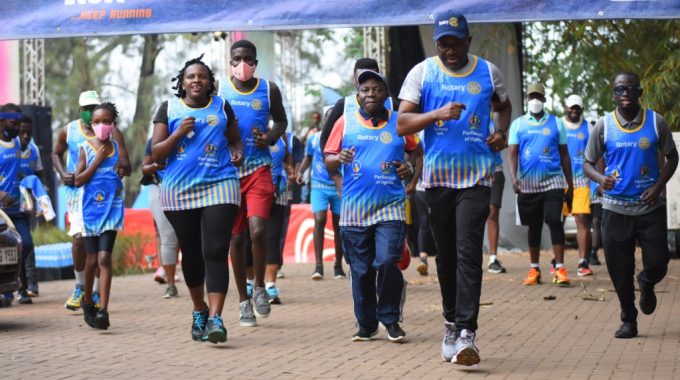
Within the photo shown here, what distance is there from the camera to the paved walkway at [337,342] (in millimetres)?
8469

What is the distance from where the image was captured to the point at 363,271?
9789 mm

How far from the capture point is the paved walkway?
847cm

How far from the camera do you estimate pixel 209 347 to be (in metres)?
9.79

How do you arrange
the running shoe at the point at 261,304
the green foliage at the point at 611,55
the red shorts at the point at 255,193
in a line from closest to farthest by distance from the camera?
the red shorts at the point at 255,193 < the running shoe at the point at 261,304 < the green foliage at the point at 611,55

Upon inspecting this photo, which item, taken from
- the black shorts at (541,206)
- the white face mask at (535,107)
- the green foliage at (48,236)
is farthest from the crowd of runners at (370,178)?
the green foliage at (48,236)

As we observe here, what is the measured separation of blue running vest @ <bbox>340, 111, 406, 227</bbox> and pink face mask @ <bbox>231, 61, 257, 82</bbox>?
172cm

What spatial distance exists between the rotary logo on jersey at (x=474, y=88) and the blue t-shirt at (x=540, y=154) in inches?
256

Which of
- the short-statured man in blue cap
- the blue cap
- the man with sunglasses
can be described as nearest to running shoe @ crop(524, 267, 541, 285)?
the man with sunglasses

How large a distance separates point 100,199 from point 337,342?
2953 millimetres

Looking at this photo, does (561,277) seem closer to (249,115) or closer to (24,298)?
(249,115)

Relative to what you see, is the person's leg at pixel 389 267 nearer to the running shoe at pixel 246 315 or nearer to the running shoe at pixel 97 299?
the running shoe at pixel 246 315

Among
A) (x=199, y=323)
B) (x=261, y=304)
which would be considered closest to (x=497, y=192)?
(x=261, y=304)

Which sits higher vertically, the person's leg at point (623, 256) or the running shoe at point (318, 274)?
the person's leg at point (623, 256)

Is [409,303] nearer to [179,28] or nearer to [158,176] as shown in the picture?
[158,176]
